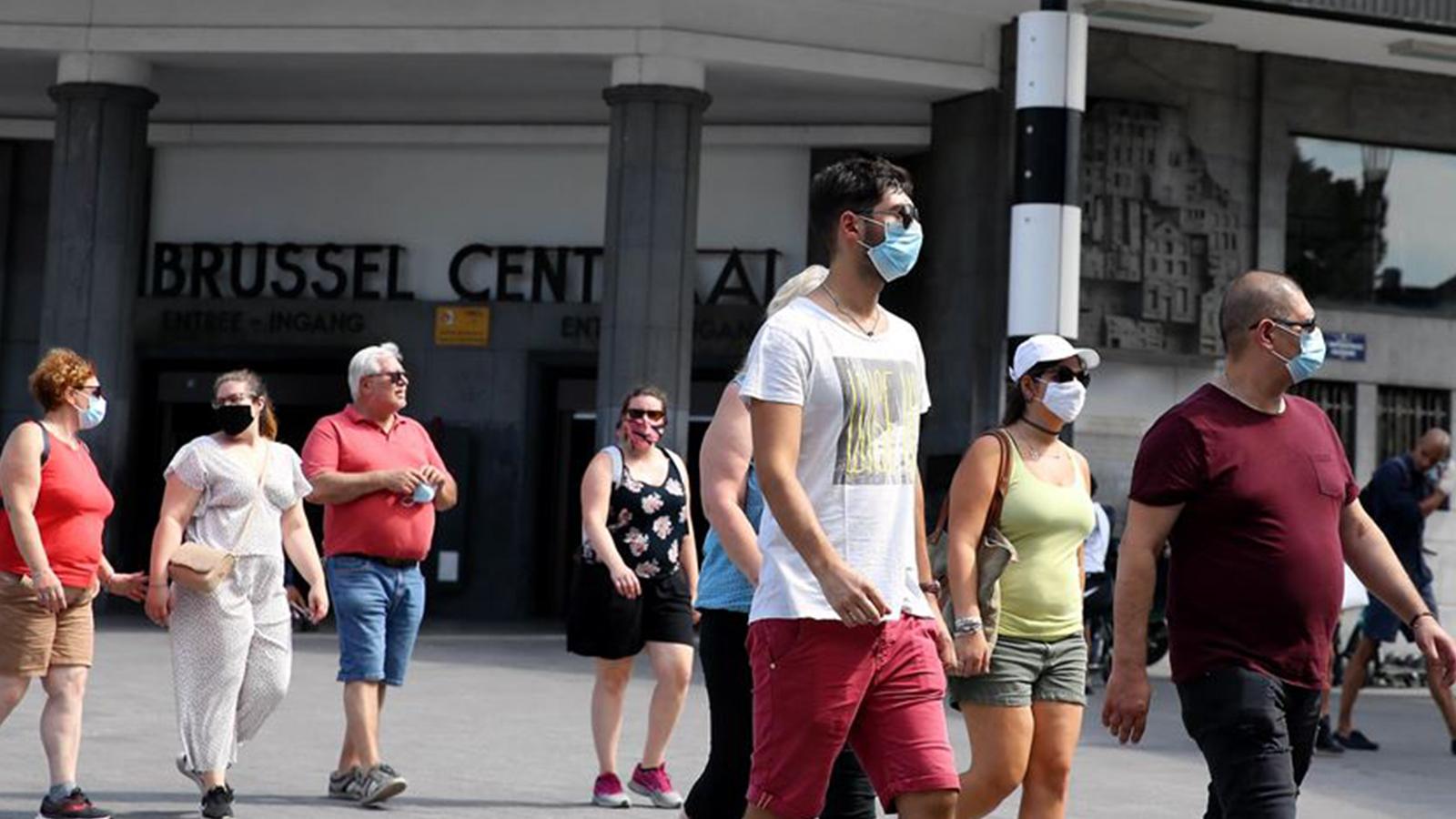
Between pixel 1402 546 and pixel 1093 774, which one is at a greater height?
pixel 1402 546

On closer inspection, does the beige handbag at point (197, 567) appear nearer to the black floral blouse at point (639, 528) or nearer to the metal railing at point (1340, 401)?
the black floral blouse at point (639, 528)

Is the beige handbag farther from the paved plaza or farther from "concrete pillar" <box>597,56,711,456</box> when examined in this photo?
"concrete pillar" <box>597,56,711,456</box>

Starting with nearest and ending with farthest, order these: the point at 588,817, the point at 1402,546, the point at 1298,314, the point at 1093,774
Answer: the point at 1298,314
the point at 588,817
the point at 1093,774
the point at 1402,546

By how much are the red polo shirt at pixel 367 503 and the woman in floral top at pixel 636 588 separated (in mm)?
711

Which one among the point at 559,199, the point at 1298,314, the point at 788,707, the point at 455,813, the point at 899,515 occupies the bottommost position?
the point at 455,813

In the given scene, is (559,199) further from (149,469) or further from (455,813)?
(455,813)

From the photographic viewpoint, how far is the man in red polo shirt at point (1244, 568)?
5.91m

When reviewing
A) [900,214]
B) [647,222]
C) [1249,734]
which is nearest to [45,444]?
[900,214]

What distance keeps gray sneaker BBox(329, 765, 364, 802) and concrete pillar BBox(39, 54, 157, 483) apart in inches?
543

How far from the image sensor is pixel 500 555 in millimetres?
25406

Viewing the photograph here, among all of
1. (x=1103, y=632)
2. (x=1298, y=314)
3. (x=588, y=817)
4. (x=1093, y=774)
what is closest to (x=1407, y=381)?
(x=1103, y=632)

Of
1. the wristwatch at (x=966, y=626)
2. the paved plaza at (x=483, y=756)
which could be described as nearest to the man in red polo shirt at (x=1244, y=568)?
the wristwatch at (x=966, y=626)

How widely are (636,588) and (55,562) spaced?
232 cm

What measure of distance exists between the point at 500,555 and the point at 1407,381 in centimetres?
927
